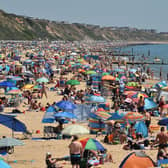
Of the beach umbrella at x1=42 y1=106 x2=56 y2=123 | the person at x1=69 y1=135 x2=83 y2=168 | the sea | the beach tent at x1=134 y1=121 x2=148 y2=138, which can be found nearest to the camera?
the person at x1=69 y1=135 x2=83 y2=168

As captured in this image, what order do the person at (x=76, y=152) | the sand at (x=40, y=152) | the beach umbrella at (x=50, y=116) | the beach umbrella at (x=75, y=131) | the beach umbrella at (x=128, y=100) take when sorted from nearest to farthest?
the person at (x=76, y=152), the sand at (x=40, y=152), the beach umbrella at (x=75, y=131), the beach umbrella at (x=50, y=116), the beach umbrella at (x=128, y=100)

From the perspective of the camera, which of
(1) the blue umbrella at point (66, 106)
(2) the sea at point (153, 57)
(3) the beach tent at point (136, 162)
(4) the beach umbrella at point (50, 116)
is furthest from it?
(2) the sea at point (153, 57)

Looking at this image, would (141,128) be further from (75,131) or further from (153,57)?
(153,57)

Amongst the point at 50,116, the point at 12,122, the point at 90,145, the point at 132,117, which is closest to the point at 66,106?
the point at 50,116

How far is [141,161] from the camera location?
8.39 metres

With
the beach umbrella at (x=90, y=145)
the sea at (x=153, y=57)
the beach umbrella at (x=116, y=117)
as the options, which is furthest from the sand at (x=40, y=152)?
the sea at (x=153, y=57)

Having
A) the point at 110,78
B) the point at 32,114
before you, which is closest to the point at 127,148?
the point at 32,114

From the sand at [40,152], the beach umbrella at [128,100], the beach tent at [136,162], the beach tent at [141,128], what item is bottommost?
the sand at [40,152]

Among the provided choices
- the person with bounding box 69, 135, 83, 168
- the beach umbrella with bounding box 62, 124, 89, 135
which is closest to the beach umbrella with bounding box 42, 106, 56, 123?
the beach umbrella with bounding box 62, 124, 89, 135

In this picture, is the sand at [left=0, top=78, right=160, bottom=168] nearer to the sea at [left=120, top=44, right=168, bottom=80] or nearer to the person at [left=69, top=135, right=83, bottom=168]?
the person at [left=69, top=135, right=83, bottom=168]

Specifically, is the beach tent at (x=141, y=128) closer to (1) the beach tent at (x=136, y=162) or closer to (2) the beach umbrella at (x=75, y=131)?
(2) the beach umbrella at (x=75, y=131)

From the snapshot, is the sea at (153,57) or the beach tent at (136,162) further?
the sea at (153,57)

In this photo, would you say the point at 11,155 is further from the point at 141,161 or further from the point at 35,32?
the point at 35,32

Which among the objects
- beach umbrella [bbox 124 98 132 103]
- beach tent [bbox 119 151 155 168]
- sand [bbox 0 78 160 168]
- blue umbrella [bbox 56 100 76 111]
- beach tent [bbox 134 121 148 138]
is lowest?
sand [bbox 0 78 160 168]
